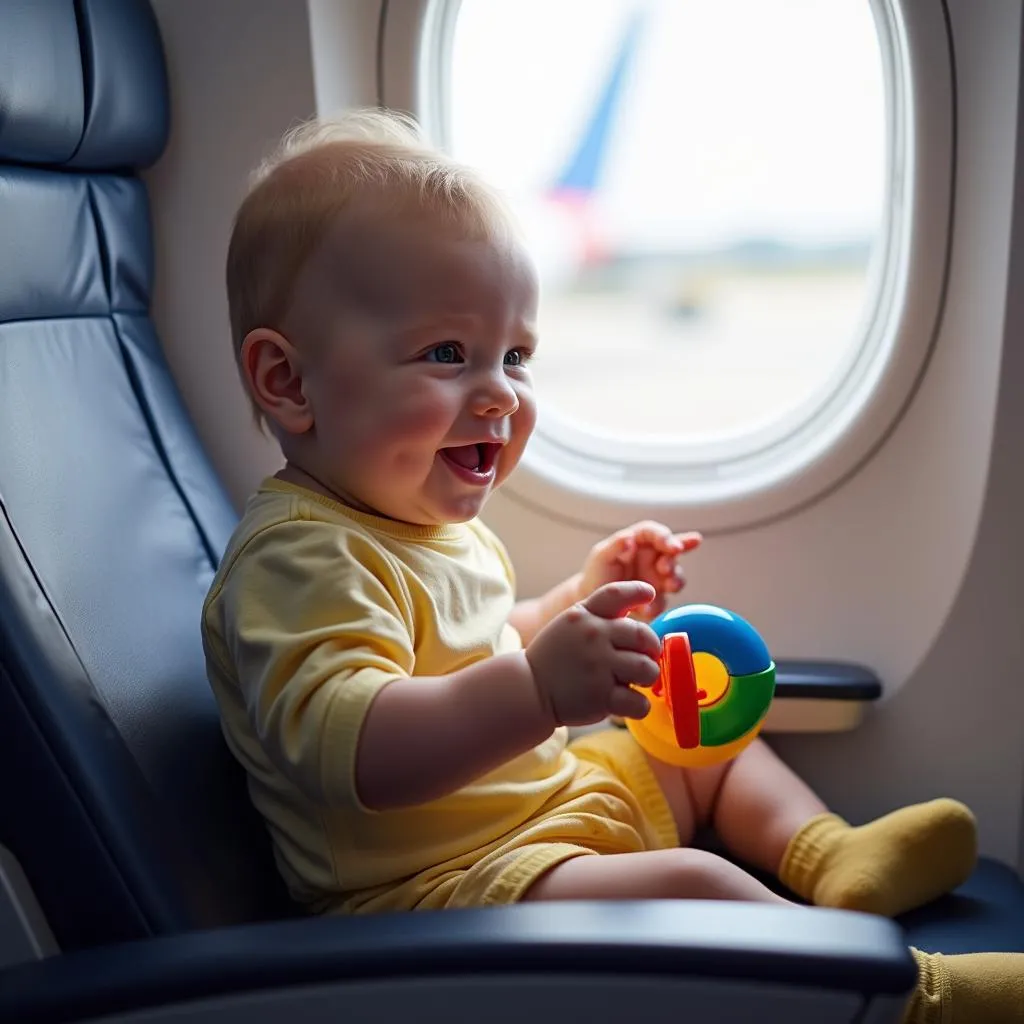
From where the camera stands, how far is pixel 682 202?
218cm

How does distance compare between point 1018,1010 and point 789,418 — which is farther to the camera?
point 789,418

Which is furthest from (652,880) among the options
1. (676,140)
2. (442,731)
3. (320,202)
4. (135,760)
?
(676,140)

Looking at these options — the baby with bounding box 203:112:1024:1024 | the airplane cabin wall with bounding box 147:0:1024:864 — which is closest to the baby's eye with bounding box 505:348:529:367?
the baby with bounding box 203:112:1024:1024

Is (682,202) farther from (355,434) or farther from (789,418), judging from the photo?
(355,434)

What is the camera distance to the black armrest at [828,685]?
1624mm

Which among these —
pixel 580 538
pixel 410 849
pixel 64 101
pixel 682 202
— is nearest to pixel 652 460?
pixel 580 538

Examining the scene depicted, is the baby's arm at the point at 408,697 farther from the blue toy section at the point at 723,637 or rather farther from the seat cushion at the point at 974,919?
the seat cushion at the point at 974,919

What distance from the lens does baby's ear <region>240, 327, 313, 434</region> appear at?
1.20m

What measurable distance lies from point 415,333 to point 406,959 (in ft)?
1.95

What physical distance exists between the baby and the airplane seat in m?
0.11

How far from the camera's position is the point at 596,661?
1.00 m

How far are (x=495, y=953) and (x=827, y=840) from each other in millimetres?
692

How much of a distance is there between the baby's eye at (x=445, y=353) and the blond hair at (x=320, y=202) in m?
0.12

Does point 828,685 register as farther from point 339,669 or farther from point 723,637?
point 339,669
